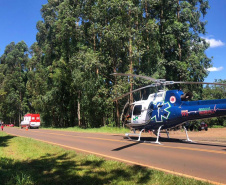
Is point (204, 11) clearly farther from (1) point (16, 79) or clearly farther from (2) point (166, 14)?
(1) point (16, 79)

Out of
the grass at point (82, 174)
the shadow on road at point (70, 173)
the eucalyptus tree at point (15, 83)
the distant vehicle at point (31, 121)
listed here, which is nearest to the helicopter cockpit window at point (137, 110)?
the grass at point (82, 174)

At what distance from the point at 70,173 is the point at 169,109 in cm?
695

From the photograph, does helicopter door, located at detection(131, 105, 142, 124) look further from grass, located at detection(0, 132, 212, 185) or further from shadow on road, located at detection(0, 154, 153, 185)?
shadow on road, located at detection(0, 154, 153, 185)

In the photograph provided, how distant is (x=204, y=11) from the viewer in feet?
105

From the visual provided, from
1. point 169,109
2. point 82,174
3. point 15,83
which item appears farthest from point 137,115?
point 15,83

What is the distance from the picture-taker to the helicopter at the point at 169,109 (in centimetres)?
990

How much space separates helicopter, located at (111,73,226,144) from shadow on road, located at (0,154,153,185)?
17.0 feet

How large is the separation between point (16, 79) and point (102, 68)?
3736cm

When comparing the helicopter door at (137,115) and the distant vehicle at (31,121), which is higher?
the helicopter door at (137,115)

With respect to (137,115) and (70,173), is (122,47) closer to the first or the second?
(137,115)

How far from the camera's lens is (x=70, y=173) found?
18.7 ft

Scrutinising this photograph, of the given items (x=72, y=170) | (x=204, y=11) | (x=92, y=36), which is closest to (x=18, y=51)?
(x=92, y=36)

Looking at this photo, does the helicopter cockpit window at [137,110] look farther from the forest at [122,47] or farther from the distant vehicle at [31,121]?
the distant vehicle at [31,121]

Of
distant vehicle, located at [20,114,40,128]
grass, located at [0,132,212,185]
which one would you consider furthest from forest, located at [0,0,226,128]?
grass, located at [0,132,212,185]
